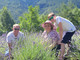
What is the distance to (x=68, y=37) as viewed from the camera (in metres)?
3.07

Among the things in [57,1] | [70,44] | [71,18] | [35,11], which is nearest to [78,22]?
[71,18]

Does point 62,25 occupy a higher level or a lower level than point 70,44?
higher

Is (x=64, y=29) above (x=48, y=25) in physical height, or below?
below

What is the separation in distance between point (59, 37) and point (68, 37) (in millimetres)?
228

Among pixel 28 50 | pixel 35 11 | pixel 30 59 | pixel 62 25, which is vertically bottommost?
pixel 30 59

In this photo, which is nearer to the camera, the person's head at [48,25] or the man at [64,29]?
the man at [64,29]

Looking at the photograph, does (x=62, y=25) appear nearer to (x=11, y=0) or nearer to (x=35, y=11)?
(x=35, y=11)

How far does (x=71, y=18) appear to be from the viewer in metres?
21.5

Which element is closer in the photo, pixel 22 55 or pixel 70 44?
pixel 22 55

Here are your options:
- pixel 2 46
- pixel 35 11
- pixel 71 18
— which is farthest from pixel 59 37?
pixel 71 18

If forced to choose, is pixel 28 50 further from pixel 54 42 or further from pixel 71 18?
pixel 71 18

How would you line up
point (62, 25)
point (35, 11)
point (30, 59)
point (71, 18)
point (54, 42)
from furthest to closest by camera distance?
point (71, 18) → point (35, 11) → point (62, 25) → point (54, 42) → point (30, 59)

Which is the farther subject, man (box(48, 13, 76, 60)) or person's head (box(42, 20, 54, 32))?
person's head (box(42, 20, 54, 32))

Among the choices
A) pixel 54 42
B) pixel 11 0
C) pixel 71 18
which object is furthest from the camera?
pixel 11 0
